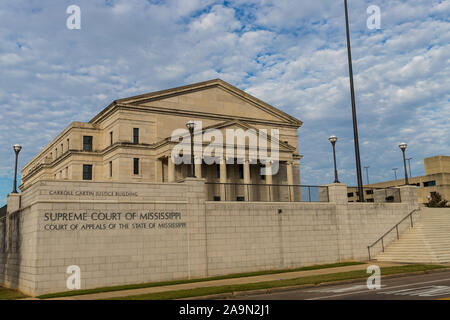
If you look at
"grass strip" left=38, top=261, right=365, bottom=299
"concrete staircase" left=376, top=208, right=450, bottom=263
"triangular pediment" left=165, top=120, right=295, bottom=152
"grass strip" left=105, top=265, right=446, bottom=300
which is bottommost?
"grass strip" left=38, top=261, right=365, bottom=299

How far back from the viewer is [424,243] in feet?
85.5

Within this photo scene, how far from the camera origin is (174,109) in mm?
50281

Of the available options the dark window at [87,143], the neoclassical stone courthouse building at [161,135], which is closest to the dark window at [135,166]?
the neoclassical stone courthouse building at [161,135]

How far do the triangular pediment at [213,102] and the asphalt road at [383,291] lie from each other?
3616cm

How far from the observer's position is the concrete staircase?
81.4 ft

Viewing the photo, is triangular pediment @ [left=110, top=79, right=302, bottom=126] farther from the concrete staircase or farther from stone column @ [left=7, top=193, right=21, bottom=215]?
the concrete staircase

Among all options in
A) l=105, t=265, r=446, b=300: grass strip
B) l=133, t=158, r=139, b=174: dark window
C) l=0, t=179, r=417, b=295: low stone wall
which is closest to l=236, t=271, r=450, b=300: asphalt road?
l=105, t=265, r=446, b=300: grass strip

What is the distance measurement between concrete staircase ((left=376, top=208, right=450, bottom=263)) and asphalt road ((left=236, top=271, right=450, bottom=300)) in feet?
22.8

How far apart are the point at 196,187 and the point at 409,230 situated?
1603 cm

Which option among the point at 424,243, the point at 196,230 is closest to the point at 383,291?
the point at 196,230

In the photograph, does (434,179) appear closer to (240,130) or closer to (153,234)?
(240,130)

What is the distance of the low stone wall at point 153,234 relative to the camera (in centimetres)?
1873

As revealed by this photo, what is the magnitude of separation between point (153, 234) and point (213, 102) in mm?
34394

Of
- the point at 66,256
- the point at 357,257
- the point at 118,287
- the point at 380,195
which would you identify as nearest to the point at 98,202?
the point at 66,256
